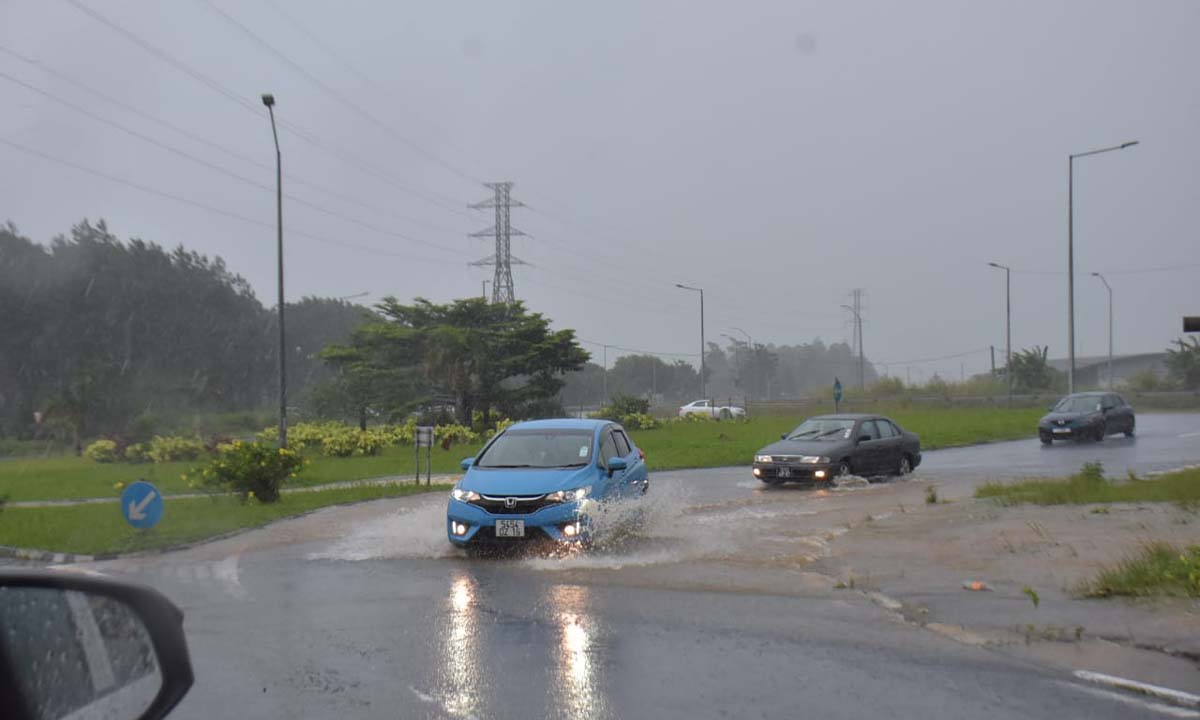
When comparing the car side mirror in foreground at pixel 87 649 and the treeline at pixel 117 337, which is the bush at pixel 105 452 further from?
the car side mirror in foreground at pixel 87 649

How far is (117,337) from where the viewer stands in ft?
203

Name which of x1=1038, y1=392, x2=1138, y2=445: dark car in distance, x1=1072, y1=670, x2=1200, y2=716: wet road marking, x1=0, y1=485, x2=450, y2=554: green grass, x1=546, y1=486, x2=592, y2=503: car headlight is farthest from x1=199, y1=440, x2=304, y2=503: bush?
x1=1038, y1=392, x2=1138, y2=445: dark car in distance

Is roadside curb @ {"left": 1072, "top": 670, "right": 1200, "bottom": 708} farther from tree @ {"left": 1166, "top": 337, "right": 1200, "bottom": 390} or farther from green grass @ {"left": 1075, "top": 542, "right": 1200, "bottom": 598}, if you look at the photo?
tree @ {"left": 1166, "top": 337, "right": 1200, "bottom": 390}

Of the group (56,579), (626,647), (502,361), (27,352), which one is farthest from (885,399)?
(56,579)

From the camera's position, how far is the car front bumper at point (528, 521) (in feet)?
37.4

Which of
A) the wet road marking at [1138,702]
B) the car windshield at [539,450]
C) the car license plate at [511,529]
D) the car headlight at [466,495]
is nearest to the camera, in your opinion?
the wet road marking at [1138,702]

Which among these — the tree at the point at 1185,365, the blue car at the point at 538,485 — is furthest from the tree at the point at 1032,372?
the blue car at the point at 538,485

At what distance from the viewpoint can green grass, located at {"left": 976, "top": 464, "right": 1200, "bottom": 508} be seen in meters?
14.1

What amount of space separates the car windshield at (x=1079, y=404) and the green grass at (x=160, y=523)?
2095 cm

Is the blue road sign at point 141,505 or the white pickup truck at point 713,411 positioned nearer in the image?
the blue road sign at point 141,505

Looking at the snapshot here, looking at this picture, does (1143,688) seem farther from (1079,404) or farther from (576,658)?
(1079,404)

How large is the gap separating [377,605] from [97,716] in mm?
6487

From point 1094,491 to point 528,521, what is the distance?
841 centimetres

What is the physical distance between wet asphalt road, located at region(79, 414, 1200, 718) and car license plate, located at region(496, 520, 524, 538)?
324 mm
